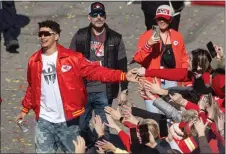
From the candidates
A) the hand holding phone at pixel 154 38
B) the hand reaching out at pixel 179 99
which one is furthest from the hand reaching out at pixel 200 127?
the hand holding phone at pixel 154 38

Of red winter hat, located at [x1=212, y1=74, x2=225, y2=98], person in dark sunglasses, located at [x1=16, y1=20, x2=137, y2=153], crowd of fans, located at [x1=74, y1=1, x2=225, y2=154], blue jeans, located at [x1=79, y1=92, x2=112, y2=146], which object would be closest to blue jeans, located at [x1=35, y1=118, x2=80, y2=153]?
person in dark sunglasses, located at [x1=16, y1=20, x2=137, y2=153]

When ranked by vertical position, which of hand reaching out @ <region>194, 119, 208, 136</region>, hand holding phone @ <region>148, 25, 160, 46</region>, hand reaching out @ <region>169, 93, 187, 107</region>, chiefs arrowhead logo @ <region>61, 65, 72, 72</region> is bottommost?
hand reaching out @ <region>194, 119, 208, 136</region>

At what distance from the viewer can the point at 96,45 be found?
11.0 m

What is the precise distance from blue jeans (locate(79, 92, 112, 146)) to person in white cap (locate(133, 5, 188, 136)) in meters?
0.59

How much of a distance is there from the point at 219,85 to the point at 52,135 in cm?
214

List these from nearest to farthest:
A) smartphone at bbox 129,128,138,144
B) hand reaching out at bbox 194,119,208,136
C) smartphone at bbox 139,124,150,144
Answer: hand reaching out at bbox 194,119,208,136 < smartphone at bbox 139,124,150,144 < smartphone at bbox 129,128,138,144

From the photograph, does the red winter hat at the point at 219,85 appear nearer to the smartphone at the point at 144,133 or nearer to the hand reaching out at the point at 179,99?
the hand reaching out at the point at 179,99

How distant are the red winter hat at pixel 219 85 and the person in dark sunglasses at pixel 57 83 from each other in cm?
95

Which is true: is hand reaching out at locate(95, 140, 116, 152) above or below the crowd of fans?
below

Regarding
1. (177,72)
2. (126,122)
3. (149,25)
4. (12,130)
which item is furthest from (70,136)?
(149,25)

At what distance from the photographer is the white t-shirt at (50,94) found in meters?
9.83

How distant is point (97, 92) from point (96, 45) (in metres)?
0.63

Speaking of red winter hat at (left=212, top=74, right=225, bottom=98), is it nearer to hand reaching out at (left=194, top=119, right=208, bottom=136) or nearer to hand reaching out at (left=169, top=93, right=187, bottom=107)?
hand reaching out at (left=169, top=93, right=187, bottom=107)

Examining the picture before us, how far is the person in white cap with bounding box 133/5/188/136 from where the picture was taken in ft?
35.7
